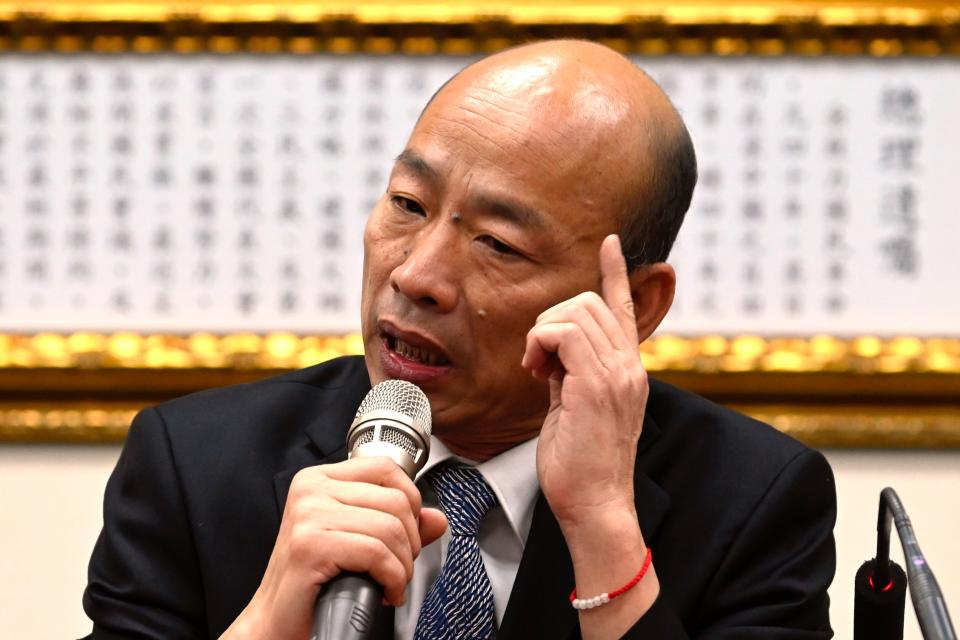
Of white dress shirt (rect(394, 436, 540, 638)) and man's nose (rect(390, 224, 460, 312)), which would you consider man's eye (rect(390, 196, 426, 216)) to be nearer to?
man's nose (rect(390, 224, 460, 312))

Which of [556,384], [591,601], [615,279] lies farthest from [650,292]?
[591,601]

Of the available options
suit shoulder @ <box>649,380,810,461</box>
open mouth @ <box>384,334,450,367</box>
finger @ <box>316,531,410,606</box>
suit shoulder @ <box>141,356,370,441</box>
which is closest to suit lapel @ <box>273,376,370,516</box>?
suit shoulder @ <box>141,356,370,441</box>

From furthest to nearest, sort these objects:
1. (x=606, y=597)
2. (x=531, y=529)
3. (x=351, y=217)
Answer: (x=351, y=217) → (x=531, y=529) → (x=606, y=597)

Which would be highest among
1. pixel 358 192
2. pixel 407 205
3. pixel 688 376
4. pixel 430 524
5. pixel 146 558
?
pixel 407 205

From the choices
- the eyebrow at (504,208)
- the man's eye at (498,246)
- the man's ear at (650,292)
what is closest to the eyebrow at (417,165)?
the eyebrow at (504,208)

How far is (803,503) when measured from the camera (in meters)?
2.13

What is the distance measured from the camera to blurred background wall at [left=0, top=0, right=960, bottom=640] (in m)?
3.03

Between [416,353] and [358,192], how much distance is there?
4.21 ft

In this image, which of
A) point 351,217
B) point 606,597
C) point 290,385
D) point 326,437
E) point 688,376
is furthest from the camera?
point 351,217

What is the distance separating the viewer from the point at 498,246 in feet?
6.32

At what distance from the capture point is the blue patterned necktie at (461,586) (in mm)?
1917

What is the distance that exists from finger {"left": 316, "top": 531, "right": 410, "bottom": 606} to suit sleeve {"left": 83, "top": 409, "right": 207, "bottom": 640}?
640mm

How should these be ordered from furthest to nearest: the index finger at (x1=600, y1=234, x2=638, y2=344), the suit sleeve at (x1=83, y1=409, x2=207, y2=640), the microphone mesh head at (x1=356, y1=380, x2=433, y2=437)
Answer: the suit sleeve at (x1=83, y1=409, x2=207, y2=640) < the index finger at (x1=600, y1=234, x2=638, y2=344) < the microphone mesh head at (x1=356, y1=380, x2=433, y2=437)

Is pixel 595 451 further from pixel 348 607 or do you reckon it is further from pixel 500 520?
pixel 348 607
